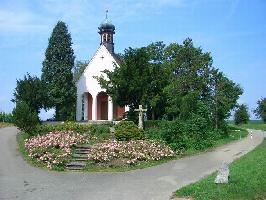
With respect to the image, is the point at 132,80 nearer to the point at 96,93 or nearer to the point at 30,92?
the point at 30,92

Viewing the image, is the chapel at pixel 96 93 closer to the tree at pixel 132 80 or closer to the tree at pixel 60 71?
the tree at pixel 60 71

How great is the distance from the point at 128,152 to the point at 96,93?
26.5 metres

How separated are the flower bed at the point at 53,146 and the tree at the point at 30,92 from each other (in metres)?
8.28

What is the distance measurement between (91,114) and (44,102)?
13586 mm

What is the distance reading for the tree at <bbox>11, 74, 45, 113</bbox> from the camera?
3538cm

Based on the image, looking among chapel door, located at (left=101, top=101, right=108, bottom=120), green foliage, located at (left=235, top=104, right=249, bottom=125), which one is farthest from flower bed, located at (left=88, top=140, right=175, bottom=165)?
green foliage, located at (left=235, top=104, right=249, bottom=125)

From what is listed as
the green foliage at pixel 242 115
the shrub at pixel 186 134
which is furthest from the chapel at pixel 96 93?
the green foliage at pixel 242 115

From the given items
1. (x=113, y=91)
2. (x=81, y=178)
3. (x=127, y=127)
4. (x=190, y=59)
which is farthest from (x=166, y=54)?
(x=81, y=178)

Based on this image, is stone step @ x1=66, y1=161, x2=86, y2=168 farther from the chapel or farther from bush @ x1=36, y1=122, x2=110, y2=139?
the chapel

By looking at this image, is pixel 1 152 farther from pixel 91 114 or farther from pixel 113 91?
pixel 91 114

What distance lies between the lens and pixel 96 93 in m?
48.5

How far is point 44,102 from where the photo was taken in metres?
36.8

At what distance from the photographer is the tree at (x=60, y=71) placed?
44312 millimetres

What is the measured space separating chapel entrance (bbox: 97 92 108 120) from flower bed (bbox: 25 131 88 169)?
21.3m
